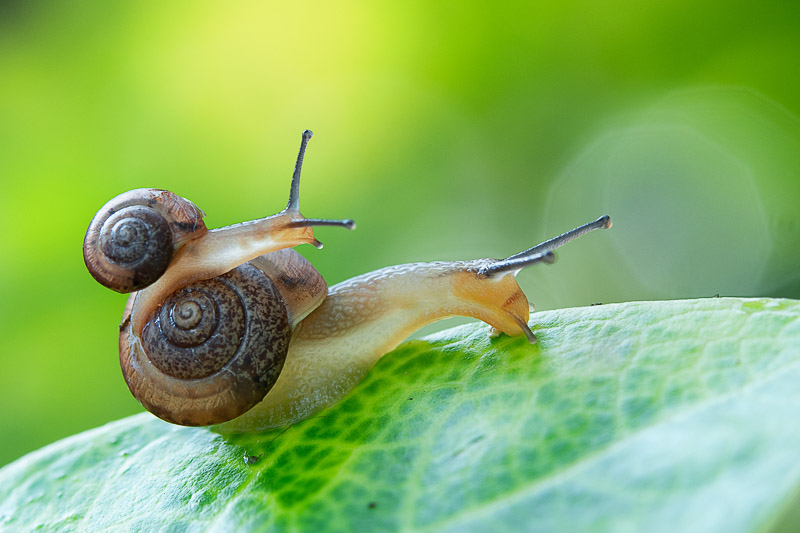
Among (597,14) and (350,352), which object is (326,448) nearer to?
(350,352)

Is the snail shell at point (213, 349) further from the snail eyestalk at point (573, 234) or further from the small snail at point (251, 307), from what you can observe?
the snail eyestalk at point (573, 234)

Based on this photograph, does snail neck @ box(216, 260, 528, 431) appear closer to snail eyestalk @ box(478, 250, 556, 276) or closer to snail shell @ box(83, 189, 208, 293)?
snail eyestalk @ box(478, 250, 556, 276)

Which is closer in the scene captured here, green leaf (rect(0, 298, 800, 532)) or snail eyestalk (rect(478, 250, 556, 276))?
green leaf (rect(0, 298, 800, 532))

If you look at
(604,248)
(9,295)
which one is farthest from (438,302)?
(9,295)

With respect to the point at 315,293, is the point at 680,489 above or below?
below

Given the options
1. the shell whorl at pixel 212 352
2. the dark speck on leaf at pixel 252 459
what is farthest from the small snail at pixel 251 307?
the dark speck on leaf at pixel 252 459

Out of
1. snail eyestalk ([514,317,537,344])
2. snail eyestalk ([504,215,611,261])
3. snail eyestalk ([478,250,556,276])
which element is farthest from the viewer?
snail eyestalk ([504,215,611,261])

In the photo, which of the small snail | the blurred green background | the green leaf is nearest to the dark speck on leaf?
the green leaf
